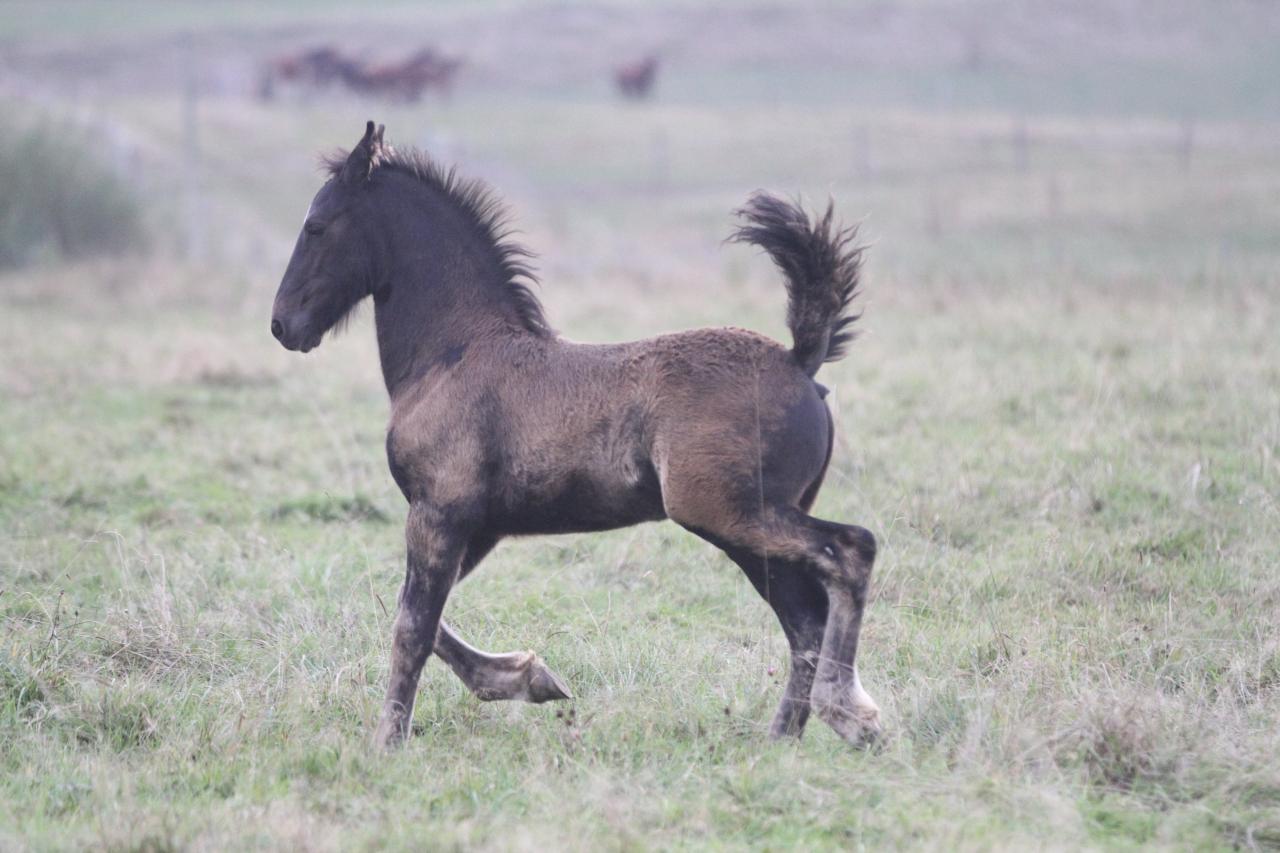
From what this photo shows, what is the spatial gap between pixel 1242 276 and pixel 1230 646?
1113 cm

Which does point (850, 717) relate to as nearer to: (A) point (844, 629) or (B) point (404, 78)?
(A) point (844, 629)

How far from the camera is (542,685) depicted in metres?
4.87

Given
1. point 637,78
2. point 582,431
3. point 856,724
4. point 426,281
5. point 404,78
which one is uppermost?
point 637,78

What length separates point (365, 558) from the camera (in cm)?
684

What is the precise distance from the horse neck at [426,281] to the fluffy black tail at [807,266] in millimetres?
1088

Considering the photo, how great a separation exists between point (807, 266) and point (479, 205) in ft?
4.74

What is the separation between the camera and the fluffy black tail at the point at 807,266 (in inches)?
183

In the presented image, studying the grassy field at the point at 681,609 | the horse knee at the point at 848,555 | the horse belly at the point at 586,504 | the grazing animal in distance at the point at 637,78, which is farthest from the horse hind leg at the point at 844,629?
the grazing animal in distance at the point at 637,78

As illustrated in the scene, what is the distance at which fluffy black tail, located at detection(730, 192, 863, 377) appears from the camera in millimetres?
4648

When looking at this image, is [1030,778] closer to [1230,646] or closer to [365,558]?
[1230,646]

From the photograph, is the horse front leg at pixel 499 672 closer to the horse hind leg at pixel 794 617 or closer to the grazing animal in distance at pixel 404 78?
the horse hind leg at pixel 794 617

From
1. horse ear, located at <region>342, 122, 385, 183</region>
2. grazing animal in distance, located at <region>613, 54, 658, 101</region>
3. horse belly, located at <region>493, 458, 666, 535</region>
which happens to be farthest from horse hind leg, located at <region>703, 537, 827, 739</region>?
grazing animal in distance, located at <region>613, 54, 658, 101</region>

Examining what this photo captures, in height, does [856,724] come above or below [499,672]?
above

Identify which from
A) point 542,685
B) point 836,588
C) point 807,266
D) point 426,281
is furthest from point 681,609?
point 807,266
